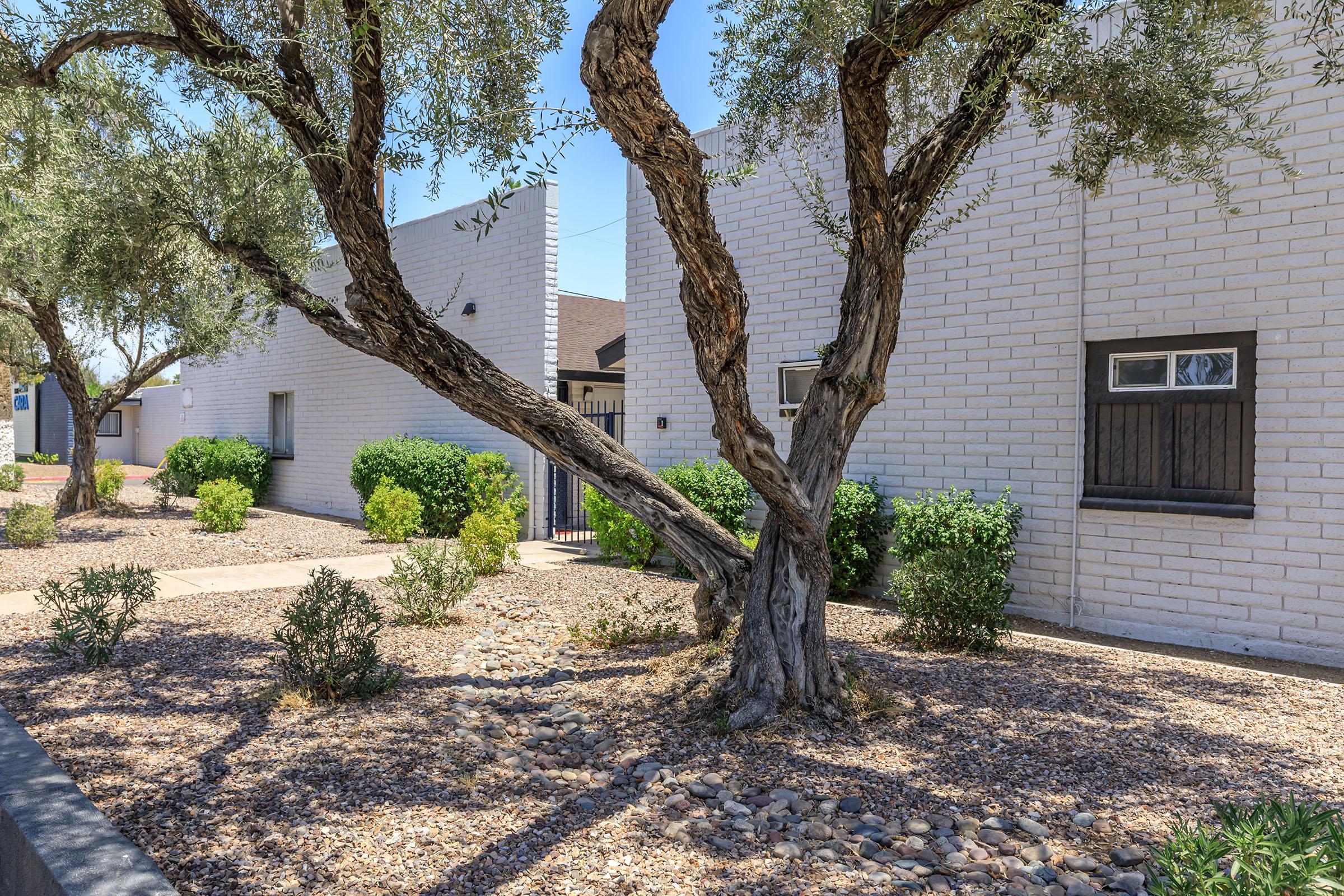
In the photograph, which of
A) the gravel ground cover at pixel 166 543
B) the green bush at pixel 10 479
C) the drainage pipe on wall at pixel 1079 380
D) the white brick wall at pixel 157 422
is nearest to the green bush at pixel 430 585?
the gravel ground cover at pixel 166 543

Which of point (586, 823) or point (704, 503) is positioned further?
point (704, 503)

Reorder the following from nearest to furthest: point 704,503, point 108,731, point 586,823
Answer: point 586,823
point 108,731
point 704,503

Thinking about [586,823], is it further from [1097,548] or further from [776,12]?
[1097,548]

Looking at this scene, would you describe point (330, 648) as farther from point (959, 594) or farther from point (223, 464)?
point (223, 464)

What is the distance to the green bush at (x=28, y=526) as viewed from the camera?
9.68m

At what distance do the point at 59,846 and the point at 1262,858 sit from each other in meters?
3.54

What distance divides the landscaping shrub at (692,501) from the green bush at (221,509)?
17.6 ft

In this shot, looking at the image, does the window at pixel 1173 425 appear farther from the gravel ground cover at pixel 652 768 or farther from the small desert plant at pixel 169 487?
the small desert plant at pixel 169 487

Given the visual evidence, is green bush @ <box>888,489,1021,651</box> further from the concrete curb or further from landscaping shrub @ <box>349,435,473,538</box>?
landscaping shrub @ <box>349,435,473,538</box>

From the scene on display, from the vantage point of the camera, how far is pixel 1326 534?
5633 millimetres

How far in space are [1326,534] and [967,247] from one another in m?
3.34

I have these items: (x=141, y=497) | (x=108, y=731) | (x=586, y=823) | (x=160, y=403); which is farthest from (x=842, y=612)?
(x=160, y=403)

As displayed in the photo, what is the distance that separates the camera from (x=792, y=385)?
28.3 feet

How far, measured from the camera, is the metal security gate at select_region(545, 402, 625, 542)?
11328mm
